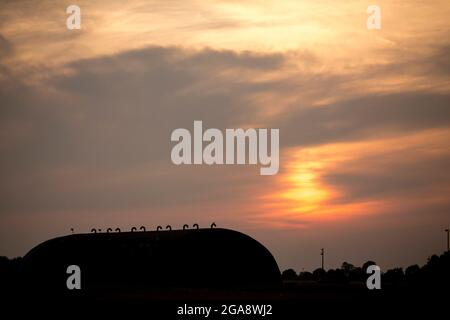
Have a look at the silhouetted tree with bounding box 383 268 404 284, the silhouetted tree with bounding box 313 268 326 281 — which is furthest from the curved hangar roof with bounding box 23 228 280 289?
the silhouetted tree with bounding box 313 268 326 281

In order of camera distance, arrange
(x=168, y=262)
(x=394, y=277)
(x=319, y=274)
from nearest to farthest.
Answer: (x=168, y=262), (x=394, y=277), (x=319, y=274)

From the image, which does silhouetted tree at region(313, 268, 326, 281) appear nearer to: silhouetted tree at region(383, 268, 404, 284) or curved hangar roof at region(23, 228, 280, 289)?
silhouetted tree at region(383, 268, 404, 284)

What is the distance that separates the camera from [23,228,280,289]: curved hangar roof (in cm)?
8019

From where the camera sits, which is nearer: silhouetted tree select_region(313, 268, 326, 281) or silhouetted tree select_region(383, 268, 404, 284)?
silhouetted tree select_region(383, 268, 404, 284)

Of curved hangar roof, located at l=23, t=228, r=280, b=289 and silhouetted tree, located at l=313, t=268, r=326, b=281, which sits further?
silhouetted tree, located at l=313, t=268, r=326, b=281

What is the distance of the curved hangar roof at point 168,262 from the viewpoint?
8019 centimetres

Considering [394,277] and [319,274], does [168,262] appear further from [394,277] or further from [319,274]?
[319,274]

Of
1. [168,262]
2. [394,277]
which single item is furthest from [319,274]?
[168,262]

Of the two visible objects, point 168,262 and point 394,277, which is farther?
point 394,277

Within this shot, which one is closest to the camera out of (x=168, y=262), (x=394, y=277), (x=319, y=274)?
(x=168, y=262)

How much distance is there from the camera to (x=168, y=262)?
8269cm

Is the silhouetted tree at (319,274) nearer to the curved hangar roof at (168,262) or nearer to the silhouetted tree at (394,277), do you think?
the silhouetted tree at (394,277)

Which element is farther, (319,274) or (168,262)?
(319,274)
